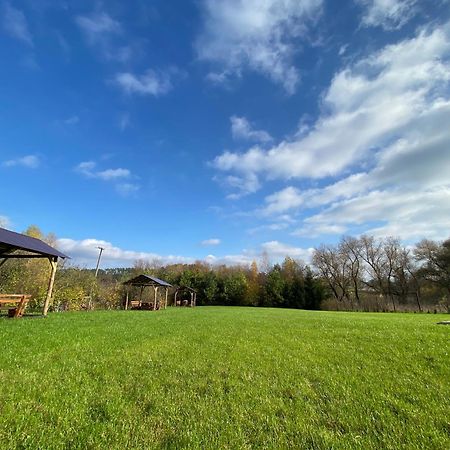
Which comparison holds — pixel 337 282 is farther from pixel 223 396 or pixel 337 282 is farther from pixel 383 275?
pixel 223 396

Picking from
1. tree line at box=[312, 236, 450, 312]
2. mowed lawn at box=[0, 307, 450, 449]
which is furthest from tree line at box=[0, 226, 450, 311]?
mowed lawn at box=[0, 307, 450, 449]

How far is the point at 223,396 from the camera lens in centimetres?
473

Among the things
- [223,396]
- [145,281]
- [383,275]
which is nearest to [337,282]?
[383,275]

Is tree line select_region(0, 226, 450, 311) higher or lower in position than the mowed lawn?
higher

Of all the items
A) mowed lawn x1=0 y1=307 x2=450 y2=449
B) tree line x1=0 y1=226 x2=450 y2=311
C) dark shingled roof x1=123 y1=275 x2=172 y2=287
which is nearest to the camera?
mowed lawn x1=0 y1=307 x2=450 y2=449

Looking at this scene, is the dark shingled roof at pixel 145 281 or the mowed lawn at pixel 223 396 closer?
the mowed lawn at pixel 223 396

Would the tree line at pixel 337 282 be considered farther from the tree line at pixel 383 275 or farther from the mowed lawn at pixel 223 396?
the mowed lawn at pixel 223 396

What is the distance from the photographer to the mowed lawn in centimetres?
350

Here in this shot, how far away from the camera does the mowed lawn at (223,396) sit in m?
3.50

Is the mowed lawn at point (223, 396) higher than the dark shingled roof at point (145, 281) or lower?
lower

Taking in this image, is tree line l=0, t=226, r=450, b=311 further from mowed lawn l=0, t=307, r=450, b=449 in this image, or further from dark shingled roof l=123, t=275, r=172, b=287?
mowed lawn l=0, t=307, r=450, b=449

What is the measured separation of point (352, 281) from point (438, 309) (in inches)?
727

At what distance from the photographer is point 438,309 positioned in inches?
1497

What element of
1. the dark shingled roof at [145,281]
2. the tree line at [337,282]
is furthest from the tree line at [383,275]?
the dark shingled roof at [145,281]
